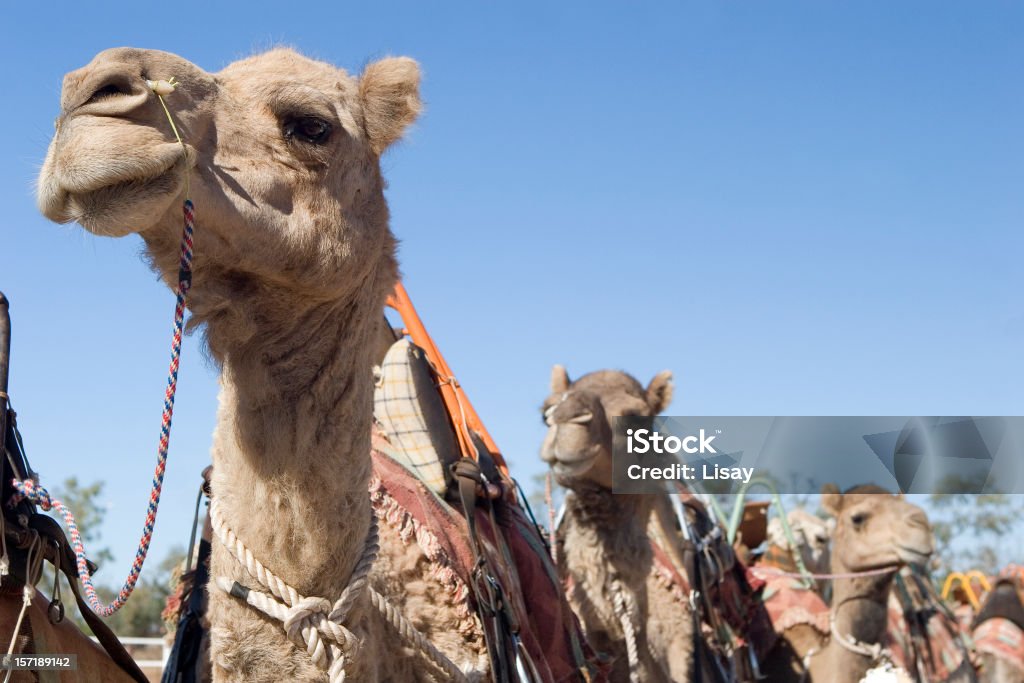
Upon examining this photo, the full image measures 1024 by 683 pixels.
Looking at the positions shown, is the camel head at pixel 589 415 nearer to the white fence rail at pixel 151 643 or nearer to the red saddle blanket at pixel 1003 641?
the white fence rail at pixel 151 643

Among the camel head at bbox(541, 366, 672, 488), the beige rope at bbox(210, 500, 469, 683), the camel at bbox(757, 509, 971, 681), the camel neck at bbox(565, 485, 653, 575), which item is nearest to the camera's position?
the beige rope at bbox(210, 500, 469, 683)

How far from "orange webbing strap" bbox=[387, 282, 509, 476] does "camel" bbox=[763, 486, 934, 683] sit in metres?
3.87

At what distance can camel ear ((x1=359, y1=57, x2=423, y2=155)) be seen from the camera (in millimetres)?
2977

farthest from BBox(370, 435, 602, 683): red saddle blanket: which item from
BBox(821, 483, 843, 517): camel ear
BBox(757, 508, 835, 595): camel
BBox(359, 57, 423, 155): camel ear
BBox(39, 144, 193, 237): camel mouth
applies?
BBox(757, 508, 835, 595): camel

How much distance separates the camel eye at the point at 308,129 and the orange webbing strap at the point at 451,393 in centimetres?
Answer: 139

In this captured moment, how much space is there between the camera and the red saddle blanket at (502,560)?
3.32 metres

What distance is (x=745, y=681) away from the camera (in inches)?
277

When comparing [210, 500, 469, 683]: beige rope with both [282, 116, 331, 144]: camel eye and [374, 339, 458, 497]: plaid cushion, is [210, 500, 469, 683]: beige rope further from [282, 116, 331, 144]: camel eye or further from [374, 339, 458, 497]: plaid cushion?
[374, 339, 458, 497]: plaid cushion

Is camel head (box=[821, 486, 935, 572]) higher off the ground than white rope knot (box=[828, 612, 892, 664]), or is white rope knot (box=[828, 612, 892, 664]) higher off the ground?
camel head (box=[821, 486, 935, 572])

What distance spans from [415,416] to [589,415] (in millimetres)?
1903

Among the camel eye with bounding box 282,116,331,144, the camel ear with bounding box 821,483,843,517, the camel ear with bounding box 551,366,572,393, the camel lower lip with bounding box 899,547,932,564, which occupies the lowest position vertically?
the camel lower lip with bounding box 899,547,932,564

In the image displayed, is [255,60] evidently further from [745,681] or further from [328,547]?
[745,681]

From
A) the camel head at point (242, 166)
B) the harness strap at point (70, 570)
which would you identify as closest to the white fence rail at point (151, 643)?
the harness strap at point (70, 570)

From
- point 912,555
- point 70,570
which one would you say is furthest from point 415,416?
point 912,555
